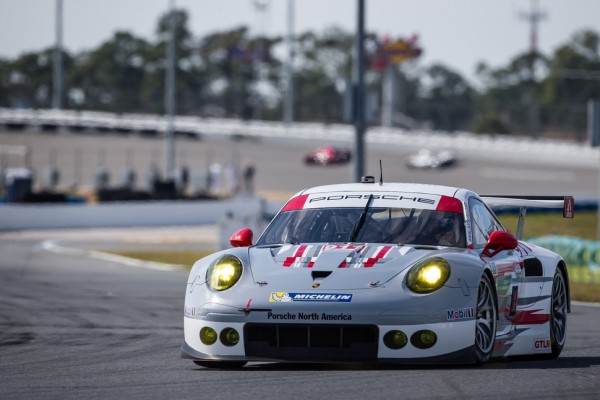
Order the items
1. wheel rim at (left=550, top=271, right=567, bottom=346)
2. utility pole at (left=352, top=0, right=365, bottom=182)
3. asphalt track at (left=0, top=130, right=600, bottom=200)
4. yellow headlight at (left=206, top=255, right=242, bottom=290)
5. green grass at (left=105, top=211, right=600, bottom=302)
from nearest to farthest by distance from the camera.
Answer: yellow headlight at (left=206, top=255, right=242, bottom=290)
wheel rim at (left=550, top=271, right=567, bottom=346)
green grass at (left=105, top=211, right=600, bottom=302)
utility pole at (left=352, top=0, right=365, bottom=182)
asphalt track at (left=0, top=130, right=600, bottom=200)

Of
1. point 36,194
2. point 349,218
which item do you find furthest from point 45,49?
point 349,218

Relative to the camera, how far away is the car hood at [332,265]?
28.2 feet

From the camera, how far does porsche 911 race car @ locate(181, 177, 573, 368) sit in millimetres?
8406

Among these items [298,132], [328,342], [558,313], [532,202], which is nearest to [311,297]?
[328,342]

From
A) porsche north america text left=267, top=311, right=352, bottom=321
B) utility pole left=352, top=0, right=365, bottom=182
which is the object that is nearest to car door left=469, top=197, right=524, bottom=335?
porsche north america text left=267, top=311, right=352, bottom=321

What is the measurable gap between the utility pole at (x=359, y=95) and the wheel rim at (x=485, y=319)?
14572 mm

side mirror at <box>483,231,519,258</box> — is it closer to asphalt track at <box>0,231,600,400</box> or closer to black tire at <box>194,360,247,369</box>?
asphalt track at <box>0,231,600,400</box>

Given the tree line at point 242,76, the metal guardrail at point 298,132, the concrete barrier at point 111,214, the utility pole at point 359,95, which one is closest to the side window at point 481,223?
the utility pole at point 359,95

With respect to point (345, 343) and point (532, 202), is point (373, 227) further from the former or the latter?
point (532, 202)

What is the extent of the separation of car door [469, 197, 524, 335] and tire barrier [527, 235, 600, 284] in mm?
14204

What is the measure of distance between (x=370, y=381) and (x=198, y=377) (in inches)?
43.9

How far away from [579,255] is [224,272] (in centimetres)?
1724

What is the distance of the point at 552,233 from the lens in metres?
40.0

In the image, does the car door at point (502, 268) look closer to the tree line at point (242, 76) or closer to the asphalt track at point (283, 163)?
the asphalt track at point (283, 163)
